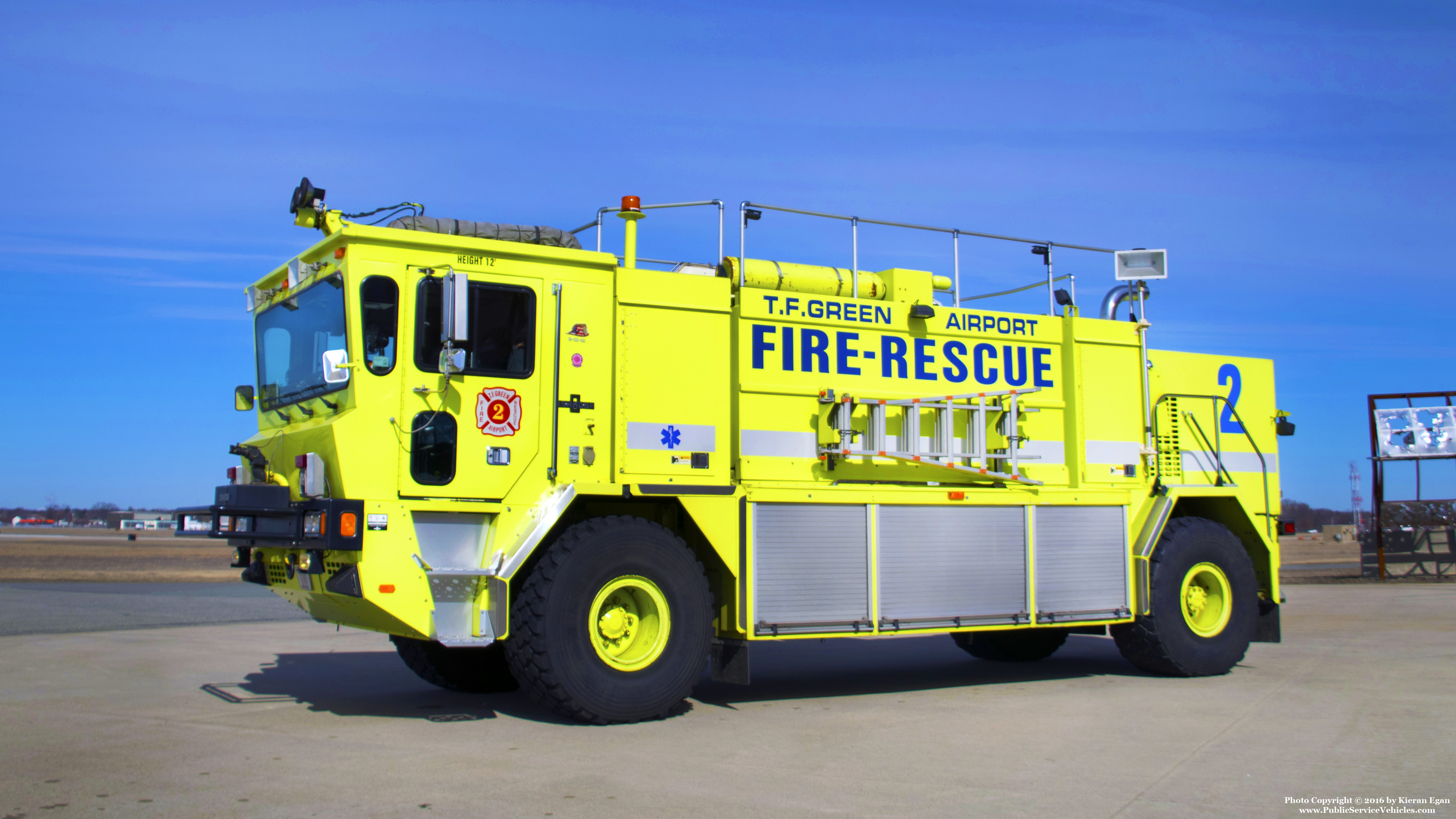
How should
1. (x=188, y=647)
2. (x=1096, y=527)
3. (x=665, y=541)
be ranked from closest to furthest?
1. (x=665, y=541)
2. (x=1096, y=527)
3. (x=188, y=647)

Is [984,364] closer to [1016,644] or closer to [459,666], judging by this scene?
[1016,644]

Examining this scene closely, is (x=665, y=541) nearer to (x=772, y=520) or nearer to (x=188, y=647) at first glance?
(x=772, y=520)

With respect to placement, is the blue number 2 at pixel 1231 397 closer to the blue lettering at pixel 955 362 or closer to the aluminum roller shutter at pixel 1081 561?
the aluminum roller shutter at pixel 1081 561

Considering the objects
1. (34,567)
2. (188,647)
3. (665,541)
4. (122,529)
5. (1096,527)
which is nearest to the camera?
(665,541)

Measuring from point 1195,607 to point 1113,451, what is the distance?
71.0 inches

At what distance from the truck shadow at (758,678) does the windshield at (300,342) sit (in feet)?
8.33

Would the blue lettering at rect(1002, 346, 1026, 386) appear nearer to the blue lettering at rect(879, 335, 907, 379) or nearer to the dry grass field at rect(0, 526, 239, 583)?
the blue lettering at rect(879, 335, 907, 379)

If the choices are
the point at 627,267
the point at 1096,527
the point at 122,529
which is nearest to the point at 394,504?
the point at 627,267

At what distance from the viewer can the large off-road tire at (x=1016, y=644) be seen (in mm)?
12344

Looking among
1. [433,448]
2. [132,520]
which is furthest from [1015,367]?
[132,520]

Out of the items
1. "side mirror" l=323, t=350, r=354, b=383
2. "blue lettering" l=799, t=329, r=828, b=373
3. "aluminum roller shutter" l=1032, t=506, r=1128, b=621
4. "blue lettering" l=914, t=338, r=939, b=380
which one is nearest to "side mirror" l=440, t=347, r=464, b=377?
"side mirror" l=323, t=350, r=354, b=383

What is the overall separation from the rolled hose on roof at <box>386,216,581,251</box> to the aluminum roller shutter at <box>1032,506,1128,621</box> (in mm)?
5035

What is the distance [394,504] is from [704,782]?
2.94 m

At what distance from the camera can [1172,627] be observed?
1049 cm
